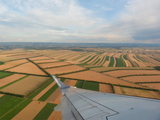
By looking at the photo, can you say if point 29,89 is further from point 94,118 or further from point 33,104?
point 94,118

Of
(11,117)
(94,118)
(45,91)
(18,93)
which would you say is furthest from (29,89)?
(94,118)

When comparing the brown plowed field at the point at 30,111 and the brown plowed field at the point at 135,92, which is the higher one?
the brown plowed field at the point at 135,92

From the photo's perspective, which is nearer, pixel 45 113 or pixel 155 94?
pixel 45 113

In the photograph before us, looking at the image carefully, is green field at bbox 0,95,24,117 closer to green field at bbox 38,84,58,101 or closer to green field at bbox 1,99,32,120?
green field at bbox 1,99,32,120

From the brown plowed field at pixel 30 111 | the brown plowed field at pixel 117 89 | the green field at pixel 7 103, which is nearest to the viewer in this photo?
the brown plowed field at pixel 30 111

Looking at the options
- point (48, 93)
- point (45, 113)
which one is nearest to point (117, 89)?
point (48, 93)

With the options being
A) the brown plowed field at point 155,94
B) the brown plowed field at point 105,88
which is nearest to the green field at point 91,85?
the brown plowed field at point 105,88

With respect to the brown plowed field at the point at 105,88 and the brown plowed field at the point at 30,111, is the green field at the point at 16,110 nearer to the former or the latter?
the brown plowed field at the point at 30,111

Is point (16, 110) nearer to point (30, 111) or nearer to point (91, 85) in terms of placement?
point (30, 111)

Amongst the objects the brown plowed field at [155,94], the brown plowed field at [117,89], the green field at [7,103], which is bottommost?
the green field at [7,103]
